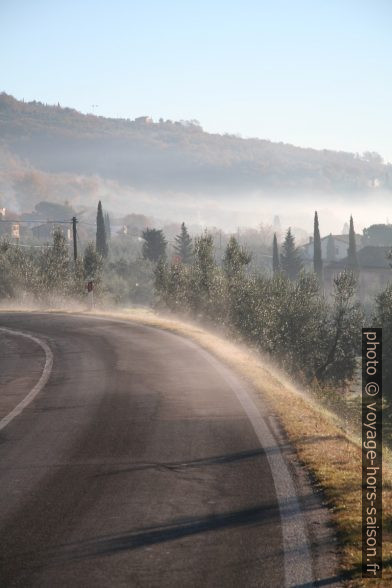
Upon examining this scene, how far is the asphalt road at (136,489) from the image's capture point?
727cm

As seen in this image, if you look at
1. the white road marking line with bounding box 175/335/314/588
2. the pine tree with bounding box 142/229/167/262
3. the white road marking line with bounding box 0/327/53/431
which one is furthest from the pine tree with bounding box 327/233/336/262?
the white road marking line with bounding box 175/335/314/588

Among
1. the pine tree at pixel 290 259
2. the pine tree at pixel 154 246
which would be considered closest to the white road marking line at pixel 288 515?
the pine tree at pixel 154 246

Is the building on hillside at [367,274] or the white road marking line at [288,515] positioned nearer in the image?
the white road marking line at [288,515]

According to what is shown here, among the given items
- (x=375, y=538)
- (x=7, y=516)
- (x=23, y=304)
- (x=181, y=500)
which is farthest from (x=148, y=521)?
(x=23, y=304)

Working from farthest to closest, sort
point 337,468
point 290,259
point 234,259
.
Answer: point 290,259 → point 234,259 → point 337,468

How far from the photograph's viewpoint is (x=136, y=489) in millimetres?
9852

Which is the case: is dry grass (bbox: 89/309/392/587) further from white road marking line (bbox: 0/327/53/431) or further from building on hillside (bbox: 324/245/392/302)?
building on hillside (bbox: 324/245/392/302)

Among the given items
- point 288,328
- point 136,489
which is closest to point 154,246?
point 288,328

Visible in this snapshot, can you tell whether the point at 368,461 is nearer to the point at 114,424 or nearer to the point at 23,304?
the point at 114,424

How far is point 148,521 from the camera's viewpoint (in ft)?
28.0

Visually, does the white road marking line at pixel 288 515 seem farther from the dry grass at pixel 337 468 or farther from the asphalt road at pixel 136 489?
the dry grass at pixel 337 468

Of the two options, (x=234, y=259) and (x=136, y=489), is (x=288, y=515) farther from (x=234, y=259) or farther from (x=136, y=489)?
(x=234, y=259)

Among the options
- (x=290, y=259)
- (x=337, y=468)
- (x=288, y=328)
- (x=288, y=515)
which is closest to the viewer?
(x=288, y=515)

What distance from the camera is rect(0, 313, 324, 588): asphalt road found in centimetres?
727
